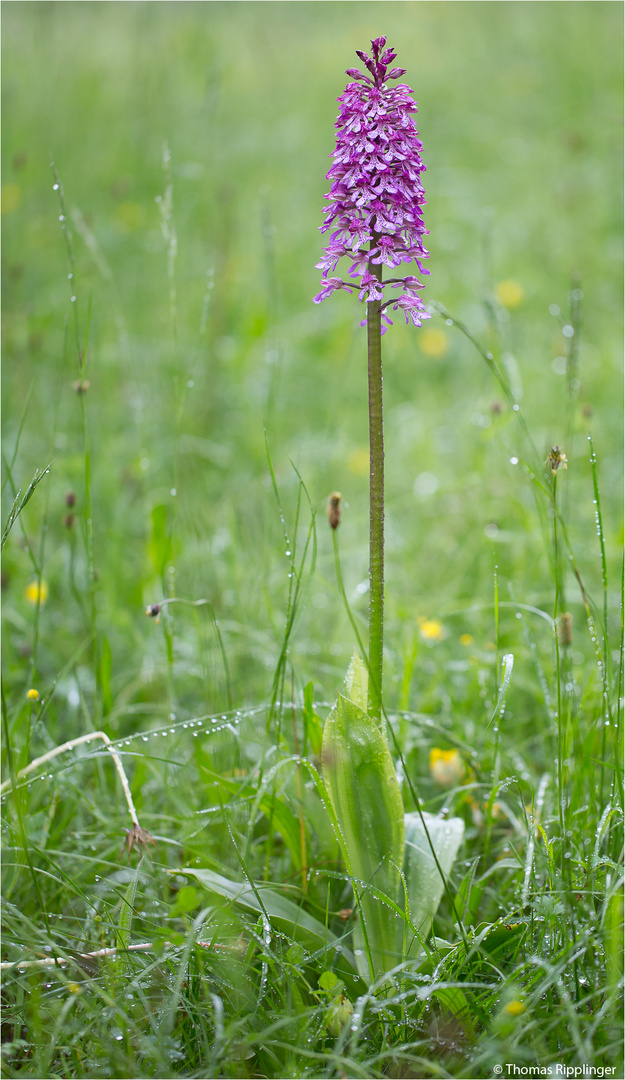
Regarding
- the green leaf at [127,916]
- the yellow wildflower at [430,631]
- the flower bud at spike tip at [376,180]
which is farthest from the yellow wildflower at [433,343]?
the green leaf at [127,916]

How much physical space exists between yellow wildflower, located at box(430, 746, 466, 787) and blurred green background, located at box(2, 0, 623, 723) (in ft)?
1.33

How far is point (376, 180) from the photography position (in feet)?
4.63

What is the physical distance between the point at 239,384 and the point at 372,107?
3.47m

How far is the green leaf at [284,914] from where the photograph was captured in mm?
1543

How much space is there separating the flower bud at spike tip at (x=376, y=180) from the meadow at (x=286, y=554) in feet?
1.28

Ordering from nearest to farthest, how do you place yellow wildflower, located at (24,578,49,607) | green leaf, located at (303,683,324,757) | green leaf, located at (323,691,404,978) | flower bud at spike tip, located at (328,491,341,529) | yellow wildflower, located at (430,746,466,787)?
green leaf, located at (323,691,404,978) < flower bud at spike tip, located at (328,491,341,529) < green leaf, located at (303,683,324,757) < yellow wildflower, located at (430,746,466,787) < yellow wildflower, located at (24,578,49,607)

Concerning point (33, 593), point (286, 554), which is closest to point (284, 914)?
point (286, 554)

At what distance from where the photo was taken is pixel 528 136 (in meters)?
6.95

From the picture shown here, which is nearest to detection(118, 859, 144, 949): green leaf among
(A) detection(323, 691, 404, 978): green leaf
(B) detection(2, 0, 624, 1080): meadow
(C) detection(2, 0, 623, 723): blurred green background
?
(B) detection(2, 0, 624, 1080): meadow

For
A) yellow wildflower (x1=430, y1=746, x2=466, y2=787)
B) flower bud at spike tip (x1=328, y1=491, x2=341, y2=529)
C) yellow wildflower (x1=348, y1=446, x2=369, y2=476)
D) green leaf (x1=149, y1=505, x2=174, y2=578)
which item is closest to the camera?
flower bud at spike tip (x1=328, y1=491, x2=341, y2=529)

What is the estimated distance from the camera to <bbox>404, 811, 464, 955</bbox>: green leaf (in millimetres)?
1651

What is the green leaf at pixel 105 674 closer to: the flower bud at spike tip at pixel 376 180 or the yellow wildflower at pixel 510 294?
the flower bud at spike tip at pixel 376 180

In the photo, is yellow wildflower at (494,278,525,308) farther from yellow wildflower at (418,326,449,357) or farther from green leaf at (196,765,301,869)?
green leaf at (196,765,301,869)

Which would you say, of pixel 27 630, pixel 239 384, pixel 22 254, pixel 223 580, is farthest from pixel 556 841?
pixel 22 254
